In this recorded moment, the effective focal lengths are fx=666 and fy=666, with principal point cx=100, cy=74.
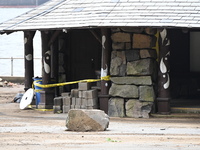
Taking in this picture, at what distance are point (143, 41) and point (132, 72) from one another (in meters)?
0.91

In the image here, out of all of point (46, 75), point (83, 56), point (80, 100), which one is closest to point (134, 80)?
point (80, 100)

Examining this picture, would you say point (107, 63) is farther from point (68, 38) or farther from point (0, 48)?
point (0, 48)

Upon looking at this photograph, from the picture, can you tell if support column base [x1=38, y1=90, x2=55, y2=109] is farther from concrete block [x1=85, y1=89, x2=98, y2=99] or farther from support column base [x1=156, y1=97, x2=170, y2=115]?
support column base [x1=156, y1=97, x2=170, y2=115]

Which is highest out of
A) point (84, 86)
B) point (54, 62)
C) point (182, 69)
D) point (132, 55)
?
point (132, 55)

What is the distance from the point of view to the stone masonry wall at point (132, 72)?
60.0 ft

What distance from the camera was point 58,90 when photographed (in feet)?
70.6

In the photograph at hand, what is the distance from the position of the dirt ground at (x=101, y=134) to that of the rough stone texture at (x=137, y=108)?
348 millimetres

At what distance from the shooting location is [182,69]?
2205 cm

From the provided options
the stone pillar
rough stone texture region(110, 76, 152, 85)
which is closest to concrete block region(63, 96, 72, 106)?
the stone pillar

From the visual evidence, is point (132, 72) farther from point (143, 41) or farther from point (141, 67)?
point (143, 41)

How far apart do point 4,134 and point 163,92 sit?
5711 millimetres

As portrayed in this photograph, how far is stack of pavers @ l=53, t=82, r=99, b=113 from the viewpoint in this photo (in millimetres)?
18812

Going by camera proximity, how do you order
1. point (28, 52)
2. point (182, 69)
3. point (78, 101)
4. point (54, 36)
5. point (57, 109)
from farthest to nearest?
point (182, 69), point (28, 52), point (54, 36), point (57, 109), point (78, 101)

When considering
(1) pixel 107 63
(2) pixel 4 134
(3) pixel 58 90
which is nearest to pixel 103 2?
(1) pixel 107 63
